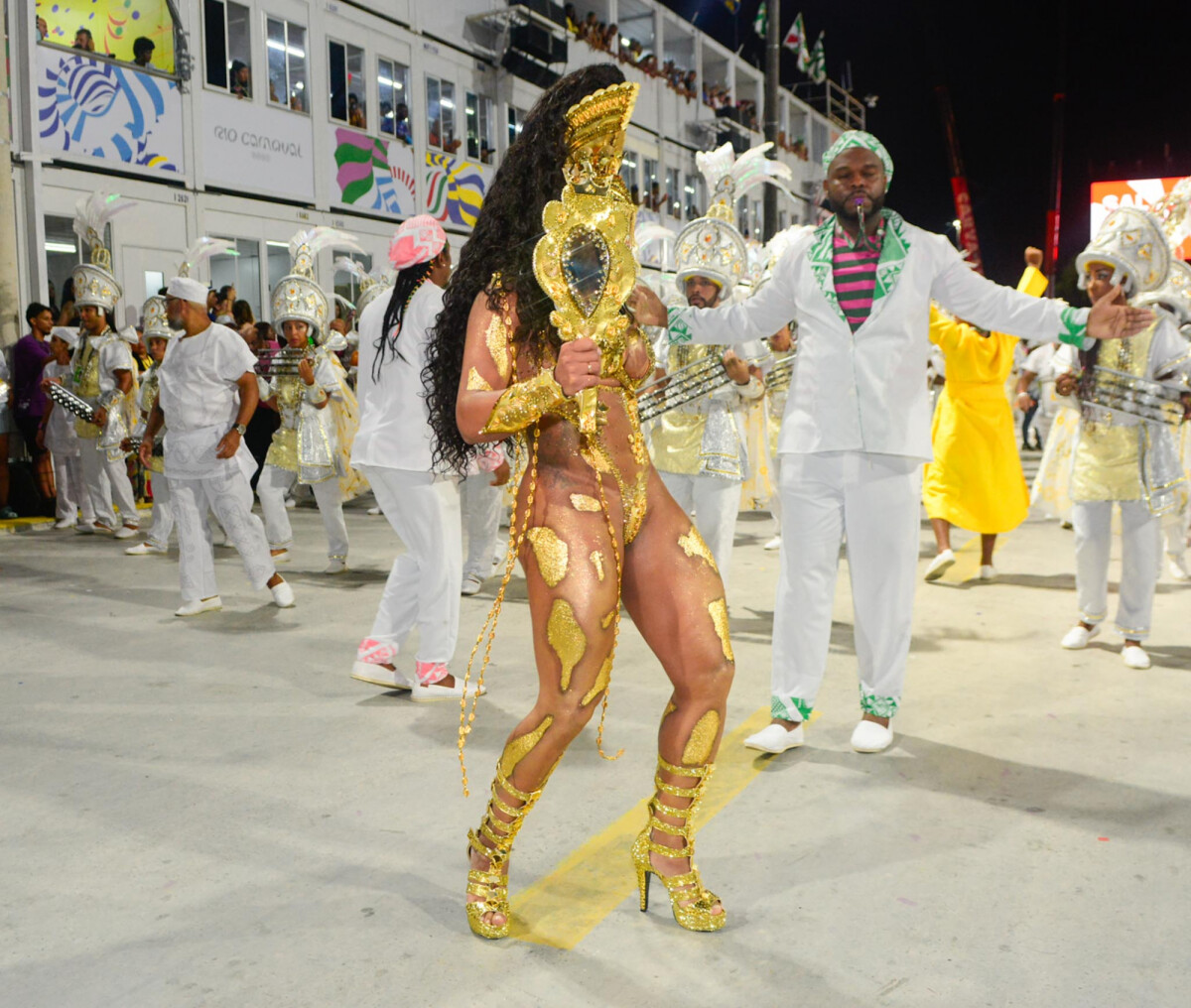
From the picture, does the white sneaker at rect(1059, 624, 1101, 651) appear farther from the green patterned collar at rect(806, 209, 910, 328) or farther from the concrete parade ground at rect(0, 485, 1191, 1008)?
the green patterned collar at rect(806, 209, 910, 328)

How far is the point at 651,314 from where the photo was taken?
3350 mm

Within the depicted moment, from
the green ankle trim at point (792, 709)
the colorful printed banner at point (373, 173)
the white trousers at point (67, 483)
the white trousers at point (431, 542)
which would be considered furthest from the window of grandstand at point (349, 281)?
the green ankle trim at point (792, 709)

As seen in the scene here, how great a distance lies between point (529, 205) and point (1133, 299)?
3.97 meters

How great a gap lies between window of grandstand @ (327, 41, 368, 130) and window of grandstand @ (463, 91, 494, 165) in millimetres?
3354

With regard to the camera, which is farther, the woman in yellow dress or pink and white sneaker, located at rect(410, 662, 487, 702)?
the woman in yellow dress

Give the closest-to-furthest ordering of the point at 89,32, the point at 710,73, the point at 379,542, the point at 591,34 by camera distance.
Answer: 1. the point at 379,542
2. the point at 89,32
3. the point at 591,34
4. the point at 710,73

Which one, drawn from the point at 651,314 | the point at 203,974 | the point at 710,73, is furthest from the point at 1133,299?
the point at 710,73

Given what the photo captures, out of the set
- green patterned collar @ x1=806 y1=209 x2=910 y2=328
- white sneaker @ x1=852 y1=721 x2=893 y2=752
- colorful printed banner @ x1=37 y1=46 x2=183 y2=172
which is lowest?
white sneaker @ x1=852 y1=721 x2=893 y2=752

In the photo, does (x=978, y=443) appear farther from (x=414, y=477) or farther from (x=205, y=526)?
(x=205, y=526)

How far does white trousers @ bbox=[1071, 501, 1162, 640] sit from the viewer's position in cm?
570

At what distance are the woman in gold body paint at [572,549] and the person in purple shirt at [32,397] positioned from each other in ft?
31.6

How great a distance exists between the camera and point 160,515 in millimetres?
9328

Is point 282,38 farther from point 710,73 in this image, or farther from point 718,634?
point 710,73

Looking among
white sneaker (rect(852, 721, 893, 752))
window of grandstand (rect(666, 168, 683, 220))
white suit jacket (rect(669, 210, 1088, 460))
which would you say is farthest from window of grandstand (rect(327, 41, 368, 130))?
white sneaker (rect(852, 721, 893, 752))
